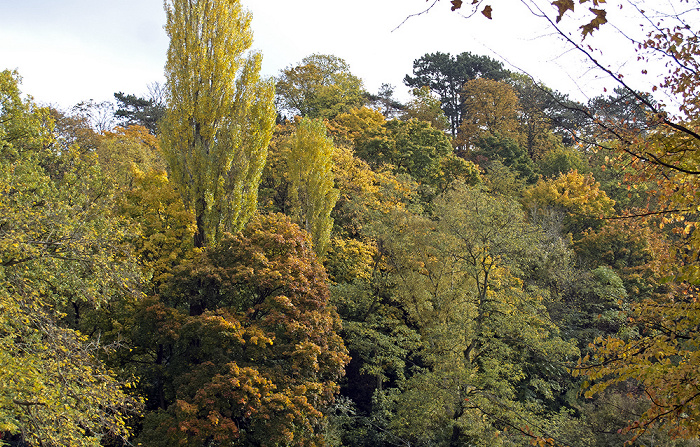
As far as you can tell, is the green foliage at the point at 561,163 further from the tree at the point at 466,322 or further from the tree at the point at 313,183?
the tree at the point at 313,183

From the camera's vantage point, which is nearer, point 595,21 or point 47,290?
point 595,21

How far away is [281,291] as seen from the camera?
11898 mm

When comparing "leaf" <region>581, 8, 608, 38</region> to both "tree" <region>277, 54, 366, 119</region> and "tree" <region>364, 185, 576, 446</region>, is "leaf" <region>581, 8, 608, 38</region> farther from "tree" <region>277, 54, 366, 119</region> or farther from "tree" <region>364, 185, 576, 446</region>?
"tree" <region>277, 54, 366, 119</region>

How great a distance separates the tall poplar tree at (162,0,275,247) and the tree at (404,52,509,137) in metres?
28.3

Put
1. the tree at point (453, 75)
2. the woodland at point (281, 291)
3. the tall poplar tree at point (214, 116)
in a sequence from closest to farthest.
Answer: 1. the woodland at point (281, 291)
2. the tall poplar tree at point (214, 116)
3. the tree at point (453, 75)

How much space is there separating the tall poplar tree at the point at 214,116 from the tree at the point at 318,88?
1618 cm

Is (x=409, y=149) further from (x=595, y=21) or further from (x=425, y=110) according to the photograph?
(x=595, y=21)

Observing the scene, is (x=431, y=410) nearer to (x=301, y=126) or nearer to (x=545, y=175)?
(x=301, y=126)

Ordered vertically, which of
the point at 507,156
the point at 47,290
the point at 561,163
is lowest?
the point at 47,290

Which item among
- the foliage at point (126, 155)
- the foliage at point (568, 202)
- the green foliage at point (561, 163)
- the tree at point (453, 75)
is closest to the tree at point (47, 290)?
the foliage at point (126, 155)

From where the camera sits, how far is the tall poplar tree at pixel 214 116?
46.8ft

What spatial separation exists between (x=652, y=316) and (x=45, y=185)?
10.8m

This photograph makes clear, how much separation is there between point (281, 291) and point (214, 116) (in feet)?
20.2

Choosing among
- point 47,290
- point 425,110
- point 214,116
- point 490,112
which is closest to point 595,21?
point 47,290
